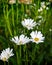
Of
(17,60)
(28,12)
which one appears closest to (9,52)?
(17,60)

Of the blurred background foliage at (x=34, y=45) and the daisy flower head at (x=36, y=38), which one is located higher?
the daisy flower head at (x=36, y=38)

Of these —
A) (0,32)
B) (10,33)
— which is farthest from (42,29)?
(0,32)

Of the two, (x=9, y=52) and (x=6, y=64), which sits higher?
(x=9, y=52)

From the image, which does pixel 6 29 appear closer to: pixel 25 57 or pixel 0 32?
pixel 0 32

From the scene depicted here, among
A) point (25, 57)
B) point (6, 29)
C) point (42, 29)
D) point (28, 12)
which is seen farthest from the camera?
point (28, 12)

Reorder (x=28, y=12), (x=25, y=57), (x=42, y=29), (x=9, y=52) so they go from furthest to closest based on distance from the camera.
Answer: (x=28, y=12)
(x=42, y=29)
(x=25, y=57)
(x=9, y=52)

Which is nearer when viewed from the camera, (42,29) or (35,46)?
(35,46)

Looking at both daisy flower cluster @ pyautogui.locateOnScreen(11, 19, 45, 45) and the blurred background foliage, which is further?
the blurred background foliage

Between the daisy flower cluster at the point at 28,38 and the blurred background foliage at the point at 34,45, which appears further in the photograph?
the blurred background foliage at the point at 34,45

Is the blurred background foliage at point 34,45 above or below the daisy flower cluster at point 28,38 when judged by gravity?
below

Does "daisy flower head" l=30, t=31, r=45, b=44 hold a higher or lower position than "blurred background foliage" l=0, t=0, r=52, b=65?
higher
